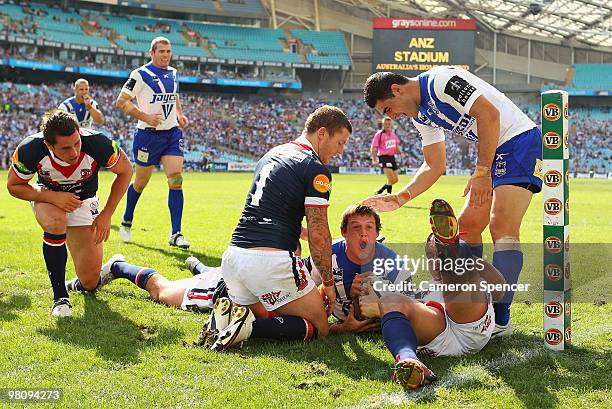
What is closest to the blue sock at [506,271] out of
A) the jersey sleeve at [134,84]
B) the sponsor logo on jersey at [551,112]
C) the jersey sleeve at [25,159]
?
the sponsor logo on jersey at [551,112]

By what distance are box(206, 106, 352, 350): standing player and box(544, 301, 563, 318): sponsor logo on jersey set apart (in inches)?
57.8

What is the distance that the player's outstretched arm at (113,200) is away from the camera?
5598 mm

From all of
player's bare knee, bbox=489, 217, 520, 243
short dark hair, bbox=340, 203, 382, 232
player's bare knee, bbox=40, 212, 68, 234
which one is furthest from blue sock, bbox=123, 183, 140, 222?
player's bare knee, bbox=489, 217, 520, 243

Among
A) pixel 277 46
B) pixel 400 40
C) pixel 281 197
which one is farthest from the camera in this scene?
pixel 277 46

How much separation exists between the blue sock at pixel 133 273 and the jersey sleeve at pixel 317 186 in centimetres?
221

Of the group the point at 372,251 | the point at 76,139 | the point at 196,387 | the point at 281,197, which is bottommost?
the point at 196,387

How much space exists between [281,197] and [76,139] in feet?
5.81

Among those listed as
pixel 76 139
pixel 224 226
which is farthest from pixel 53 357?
pixel 224 226

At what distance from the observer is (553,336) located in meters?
4.26

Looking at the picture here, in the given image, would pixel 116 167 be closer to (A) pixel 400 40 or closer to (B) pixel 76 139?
(B) pixel 76 139

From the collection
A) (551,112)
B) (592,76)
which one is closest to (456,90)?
(551,112)

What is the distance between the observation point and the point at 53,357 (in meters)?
4.09

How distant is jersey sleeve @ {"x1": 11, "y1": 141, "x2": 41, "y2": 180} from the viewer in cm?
525

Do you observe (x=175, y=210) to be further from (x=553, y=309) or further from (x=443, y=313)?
(x=553, y=309)
